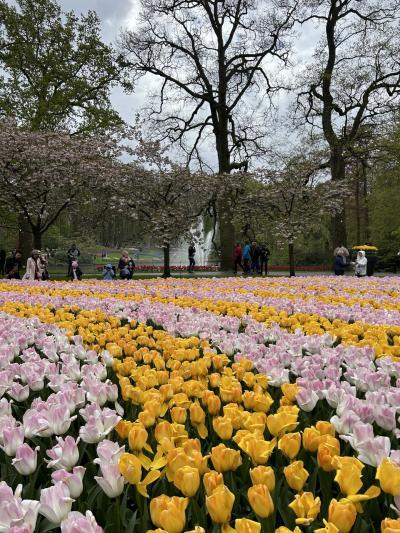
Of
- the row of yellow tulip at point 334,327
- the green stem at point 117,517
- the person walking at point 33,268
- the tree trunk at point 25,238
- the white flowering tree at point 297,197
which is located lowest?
the green stem at point 117,517

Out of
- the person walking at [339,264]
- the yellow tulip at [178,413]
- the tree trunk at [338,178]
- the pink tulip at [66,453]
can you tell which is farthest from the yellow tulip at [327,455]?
the tree trunk at [338,178]

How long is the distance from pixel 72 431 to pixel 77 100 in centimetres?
2786

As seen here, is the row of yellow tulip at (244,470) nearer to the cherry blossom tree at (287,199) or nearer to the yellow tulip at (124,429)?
the yellow tulip at (124,429)

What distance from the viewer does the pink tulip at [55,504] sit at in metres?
1.20

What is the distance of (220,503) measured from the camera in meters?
1.10

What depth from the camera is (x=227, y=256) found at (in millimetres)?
26094

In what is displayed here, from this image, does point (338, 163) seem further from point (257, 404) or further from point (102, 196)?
point (257, 404)

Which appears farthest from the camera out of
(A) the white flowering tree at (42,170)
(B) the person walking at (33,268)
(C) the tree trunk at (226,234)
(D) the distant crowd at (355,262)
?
(C) the tree trunk at (226,234)

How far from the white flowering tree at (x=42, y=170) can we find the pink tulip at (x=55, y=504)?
1989 cm

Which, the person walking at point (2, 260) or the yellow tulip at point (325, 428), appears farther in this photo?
the person walking at point (2, 260)

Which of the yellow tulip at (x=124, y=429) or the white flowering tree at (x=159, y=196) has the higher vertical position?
the white flowering tree at (x=159, y=196)

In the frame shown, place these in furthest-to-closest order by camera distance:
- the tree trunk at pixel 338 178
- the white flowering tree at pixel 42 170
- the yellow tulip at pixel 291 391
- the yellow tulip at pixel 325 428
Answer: the tree trunk at pixel 338 178, the white flowering tree at pixel 42 170, the yellow tulip at pixel 291 391, the yellow tulip at pixel 325 428

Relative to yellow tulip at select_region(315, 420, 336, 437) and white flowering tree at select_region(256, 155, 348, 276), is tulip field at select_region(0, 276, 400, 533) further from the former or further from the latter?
white flowering tree at select_region(256, 155, 348, 276)

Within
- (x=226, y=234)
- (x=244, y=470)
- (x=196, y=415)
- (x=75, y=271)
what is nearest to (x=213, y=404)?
(x=196, y=415)
